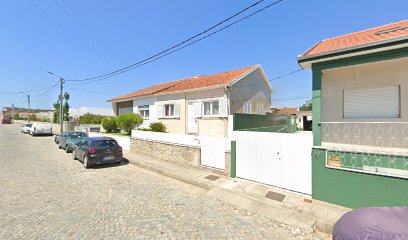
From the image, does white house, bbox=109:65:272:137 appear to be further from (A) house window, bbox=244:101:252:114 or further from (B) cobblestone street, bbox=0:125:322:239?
(B) cobblestone street, bbox=0:125:322:239

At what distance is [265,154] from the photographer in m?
6.28

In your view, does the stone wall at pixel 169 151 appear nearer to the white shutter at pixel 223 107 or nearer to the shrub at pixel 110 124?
the white shutter at pixel 223 107

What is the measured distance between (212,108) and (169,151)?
481 centimetres

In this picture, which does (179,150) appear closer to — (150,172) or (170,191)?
(150,172)

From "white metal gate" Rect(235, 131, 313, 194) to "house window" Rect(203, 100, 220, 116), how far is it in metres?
6.04

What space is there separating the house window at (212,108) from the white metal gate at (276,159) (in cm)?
604

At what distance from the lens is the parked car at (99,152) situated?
9.20m

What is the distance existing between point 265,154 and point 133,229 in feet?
13.9

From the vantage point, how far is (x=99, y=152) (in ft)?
30.6

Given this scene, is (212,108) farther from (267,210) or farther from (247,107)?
(267,210)

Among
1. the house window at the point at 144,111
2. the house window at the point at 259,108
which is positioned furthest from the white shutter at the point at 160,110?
the house window at the point at 259,108

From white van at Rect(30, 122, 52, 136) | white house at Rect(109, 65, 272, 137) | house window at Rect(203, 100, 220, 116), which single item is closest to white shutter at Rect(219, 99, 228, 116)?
white house at Rect(109, 65, 272, 137)

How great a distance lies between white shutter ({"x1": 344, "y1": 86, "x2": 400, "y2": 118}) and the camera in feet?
A: 18.4

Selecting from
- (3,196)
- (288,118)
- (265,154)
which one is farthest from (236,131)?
(288,118)
